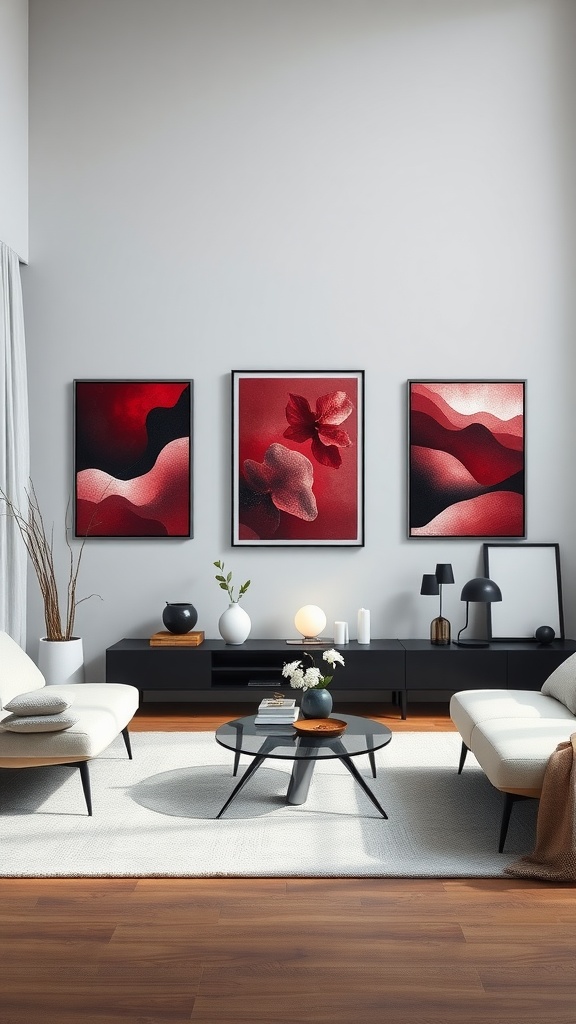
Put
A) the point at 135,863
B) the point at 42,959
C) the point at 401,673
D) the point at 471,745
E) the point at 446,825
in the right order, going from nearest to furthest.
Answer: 1. the point at 42,959
2. the point at 135,863
3. the point at 446,825
4. the point at 471,745
5. the point at 401,673

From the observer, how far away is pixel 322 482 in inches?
213

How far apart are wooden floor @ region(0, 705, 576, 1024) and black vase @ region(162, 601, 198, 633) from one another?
2.37 meters

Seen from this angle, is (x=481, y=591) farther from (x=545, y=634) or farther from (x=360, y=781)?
(x=360, y=781)

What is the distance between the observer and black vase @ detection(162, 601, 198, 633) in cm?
514

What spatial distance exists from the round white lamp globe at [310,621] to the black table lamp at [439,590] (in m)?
0.64

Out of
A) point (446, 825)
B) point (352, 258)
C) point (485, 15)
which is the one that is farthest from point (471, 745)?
point (485, 15)

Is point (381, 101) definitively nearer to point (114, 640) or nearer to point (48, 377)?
point (48, 377)

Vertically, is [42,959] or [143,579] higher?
[143,579]

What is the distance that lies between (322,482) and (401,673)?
1.28m

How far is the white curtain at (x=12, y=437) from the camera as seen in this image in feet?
16.4

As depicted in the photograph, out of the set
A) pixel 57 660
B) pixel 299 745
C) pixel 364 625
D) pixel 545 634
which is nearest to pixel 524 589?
pixel 545 634

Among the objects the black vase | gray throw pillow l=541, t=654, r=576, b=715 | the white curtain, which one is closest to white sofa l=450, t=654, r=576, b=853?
gray throw pillow l=541, t=654, r=576, b=715

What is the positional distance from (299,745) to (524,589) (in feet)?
8.48

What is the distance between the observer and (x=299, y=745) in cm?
324
